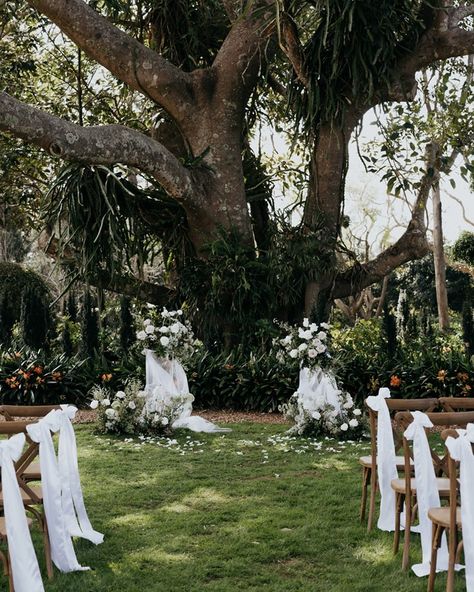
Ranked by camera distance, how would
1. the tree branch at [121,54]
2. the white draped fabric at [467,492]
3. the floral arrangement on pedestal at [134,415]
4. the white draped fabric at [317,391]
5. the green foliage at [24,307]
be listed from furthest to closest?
the green foliage at [24,307], the tree branch at [121,54], the floral arrangement on pedestal at [134,415], the white draped fabric at [317,391], the white draped fabric at [467,492]

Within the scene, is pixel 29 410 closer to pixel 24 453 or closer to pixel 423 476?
pixel 24 453

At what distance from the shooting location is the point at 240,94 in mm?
12484

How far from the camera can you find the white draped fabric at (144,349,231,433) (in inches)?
368

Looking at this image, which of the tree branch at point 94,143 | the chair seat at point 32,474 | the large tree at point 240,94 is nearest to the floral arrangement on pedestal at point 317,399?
the large tree at point 240,94

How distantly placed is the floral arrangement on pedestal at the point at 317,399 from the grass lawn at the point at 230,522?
1.15 feet

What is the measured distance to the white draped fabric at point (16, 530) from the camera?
12.8 feet

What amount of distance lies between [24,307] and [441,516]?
30.6 feet

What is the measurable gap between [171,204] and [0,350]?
3177 mm

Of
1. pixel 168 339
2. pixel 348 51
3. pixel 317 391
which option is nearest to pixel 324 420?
pixel 317 391

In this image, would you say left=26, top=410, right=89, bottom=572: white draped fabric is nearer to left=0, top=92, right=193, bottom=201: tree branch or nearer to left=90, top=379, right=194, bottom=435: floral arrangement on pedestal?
left=90, top=379, right=194, bottom=435: floral arrangement on pedestal

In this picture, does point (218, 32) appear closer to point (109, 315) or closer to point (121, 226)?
point (121, 226)

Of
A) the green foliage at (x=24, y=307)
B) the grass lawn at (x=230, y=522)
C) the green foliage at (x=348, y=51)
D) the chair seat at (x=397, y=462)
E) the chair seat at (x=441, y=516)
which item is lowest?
the grass lawn at (x=230, y=522)

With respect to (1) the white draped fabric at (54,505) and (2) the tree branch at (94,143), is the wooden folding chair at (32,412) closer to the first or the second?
(1) the white draped fabric at (54,505)

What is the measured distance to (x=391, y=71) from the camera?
1098cm
